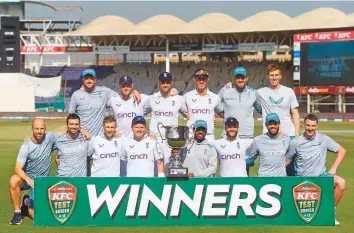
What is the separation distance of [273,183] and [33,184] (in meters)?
3.02

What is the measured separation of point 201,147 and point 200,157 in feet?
0.47

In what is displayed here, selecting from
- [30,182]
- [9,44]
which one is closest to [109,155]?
[30,182]

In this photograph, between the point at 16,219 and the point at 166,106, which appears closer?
the point at 16,219

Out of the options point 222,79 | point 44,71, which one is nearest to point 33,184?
point 222,79

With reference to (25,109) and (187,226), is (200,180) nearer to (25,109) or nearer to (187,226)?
(187,226)

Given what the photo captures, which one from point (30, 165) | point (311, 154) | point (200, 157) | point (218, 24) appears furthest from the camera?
point (218, 24)

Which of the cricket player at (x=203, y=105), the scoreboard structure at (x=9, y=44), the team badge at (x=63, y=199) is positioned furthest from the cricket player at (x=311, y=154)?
the scoreboard structure at (x=9, y=44)

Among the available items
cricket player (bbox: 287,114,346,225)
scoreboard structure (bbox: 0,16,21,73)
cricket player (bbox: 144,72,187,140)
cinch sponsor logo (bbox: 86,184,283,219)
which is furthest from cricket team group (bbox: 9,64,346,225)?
scoreboard structure (bbox: 0,16,21,73)

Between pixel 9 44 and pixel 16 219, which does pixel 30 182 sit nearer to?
pixel 16 219

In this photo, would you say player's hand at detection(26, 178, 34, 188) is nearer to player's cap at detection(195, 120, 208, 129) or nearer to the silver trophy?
the silver trophy

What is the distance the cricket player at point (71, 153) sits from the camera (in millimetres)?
9164

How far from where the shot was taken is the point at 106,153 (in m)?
9.20

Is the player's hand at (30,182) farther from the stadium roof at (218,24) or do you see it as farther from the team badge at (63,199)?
the stadium roof at (218,24)

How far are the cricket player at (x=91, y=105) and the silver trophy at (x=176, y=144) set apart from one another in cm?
178
